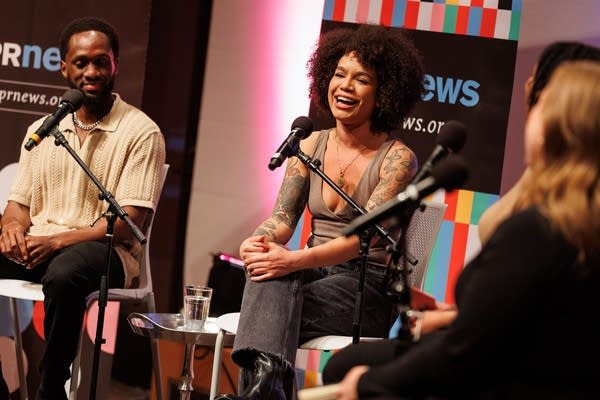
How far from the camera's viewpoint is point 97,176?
13.8 feet

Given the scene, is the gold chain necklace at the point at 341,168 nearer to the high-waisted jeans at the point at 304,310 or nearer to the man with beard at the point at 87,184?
the high-waisted jeans at the point at 304,310

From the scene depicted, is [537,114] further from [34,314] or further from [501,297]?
[34,314]

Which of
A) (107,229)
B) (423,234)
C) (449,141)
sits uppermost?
(449,141)

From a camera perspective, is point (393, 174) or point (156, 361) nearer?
point (393, 174)

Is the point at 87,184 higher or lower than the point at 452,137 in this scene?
lower

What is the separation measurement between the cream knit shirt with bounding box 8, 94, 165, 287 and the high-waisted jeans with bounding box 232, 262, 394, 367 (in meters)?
0.93

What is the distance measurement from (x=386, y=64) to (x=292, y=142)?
80 cm

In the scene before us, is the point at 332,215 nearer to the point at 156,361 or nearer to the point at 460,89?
the point at 156,361

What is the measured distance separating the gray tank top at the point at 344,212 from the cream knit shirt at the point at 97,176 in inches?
32.7

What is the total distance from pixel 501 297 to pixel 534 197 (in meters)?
0.23

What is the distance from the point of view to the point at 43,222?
4.23 metres

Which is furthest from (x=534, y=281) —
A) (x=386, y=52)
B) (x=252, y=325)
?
(x=386, y=52)

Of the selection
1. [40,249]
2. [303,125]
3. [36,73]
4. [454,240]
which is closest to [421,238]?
[303,125]

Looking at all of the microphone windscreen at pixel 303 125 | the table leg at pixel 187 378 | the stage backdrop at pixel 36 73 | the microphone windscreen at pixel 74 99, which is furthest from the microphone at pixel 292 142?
the stage backdrop at pixel 36 73
